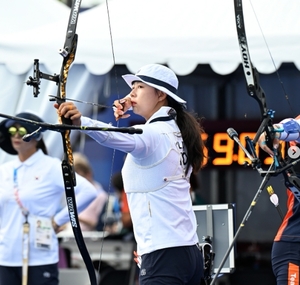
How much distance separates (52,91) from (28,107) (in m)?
0.23

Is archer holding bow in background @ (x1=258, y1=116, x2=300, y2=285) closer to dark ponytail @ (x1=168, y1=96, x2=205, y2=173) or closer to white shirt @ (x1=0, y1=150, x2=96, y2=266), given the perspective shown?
dark ponytail @ (x1=168, y1=96, x2=205, y2=173)

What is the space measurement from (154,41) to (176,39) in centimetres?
16

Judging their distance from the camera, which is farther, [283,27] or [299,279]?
[283,27]

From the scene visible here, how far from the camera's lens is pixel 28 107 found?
6293 millimetres

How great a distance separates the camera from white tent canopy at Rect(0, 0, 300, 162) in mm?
5793

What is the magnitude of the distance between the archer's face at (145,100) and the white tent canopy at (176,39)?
82.1 inches

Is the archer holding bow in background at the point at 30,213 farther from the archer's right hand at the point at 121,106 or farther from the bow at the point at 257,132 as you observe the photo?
the bow at the point at 257,132

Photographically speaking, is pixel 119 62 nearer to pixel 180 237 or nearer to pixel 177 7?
pixel 177 7

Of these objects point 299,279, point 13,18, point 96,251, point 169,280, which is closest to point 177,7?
point 13,18

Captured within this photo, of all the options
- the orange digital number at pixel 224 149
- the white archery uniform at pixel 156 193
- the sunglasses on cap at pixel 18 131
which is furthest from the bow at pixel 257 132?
the orange digital number at pixel 224 149

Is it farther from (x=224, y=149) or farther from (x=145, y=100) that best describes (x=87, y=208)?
(x=145, y=100)

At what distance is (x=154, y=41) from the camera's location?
5898mm

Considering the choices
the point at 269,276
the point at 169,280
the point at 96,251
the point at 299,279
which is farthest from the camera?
the point at 96,251

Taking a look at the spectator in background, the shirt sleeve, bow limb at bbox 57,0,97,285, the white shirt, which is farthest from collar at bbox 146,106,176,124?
the spectator in background
